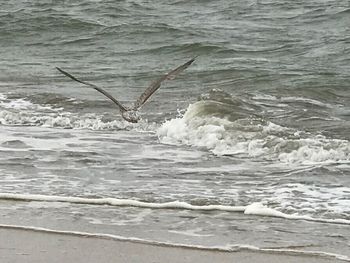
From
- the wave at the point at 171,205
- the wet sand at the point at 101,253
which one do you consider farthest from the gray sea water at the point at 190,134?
the wet sand at the point at 101,253

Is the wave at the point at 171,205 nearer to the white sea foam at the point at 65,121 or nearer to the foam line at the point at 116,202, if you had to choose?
the foam line at the point at 116,202

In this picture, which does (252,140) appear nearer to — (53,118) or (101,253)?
(53,118)

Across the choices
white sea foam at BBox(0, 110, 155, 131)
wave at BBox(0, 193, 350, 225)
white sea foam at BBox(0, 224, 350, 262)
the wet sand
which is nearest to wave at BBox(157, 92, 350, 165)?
white sea foam at BBox(0, 110, 155, 131)

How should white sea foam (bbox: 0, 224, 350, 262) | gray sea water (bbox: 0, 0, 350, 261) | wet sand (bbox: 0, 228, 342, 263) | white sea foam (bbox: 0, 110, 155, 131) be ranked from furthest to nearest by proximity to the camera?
white sea foam (bbox: 0, 110, 155, 131), gray sea water (bbox: 0, 0, 350, 261), white sea foam (bbox: 0, 224, 350, 262), wet sand (bbox: 0, 228, 342, 263)

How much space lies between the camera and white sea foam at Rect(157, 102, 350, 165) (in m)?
7.84

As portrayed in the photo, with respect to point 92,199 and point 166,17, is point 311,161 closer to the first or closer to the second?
point 92,199

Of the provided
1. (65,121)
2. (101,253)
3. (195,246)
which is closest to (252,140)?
(65,121)

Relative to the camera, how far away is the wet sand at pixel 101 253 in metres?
4.92

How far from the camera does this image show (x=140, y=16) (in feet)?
69.1

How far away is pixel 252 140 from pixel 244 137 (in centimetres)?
22

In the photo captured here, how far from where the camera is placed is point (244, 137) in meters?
8.72

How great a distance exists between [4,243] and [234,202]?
1.77 metres

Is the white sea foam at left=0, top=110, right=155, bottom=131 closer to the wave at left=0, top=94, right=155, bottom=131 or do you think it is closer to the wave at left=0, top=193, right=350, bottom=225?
the wave at left=0, top=94, right=155, bottom=131

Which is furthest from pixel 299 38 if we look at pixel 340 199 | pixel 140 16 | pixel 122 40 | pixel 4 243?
pixel 4 243
